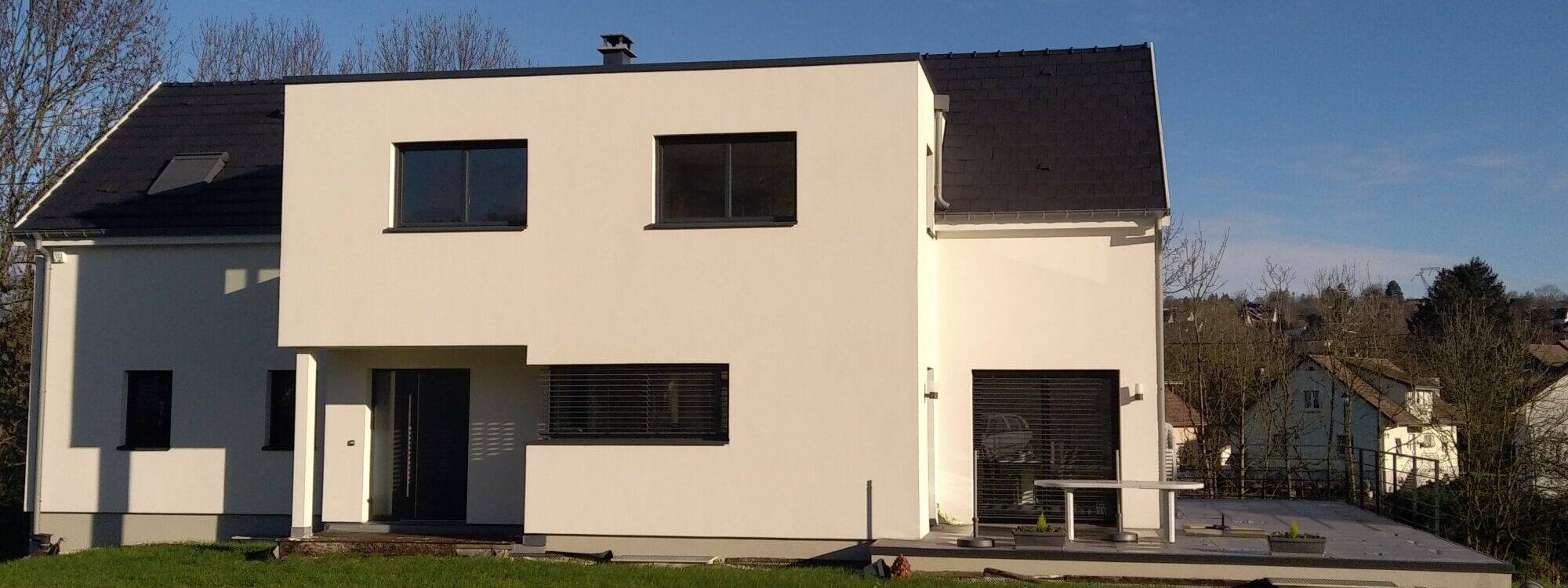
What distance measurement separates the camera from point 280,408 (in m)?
14.9

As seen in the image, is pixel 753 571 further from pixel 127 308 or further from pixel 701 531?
pixel 127 308

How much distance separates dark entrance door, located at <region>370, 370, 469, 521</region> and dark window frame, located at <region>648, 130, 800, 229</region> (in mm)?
3118

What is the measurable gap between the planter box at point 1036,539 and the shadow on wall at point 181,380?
8634 millimetres

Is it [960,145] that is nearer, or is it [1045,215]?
[1045,215]

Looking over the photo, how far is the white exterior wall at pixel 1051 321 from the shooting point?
1272 cm

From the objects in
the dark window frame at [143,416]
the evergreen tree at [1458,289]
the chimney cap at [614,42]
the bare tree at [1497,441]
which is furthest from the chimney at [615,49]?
the evergreen tree at [1458,289]

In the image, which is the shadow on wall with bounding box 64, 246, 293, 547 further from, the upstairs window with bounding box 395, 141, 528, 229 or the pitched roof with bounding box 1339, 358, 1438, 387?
the pitched roof with bounding box 1339, 358, 1438, 387

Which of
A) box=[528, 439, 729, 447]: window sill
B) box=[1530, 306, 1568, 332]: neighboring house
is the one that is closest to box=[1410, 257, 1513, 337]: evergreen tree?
box=[1530, 306, 1568, 332]: neighboring house

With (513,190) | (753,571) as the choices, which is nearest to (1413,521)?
(753,571)

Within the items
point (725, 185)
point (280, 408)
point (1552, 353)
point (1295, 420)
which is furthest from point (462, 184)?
point (1552, 353)

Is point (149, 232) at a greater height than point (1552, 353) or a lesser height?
greater

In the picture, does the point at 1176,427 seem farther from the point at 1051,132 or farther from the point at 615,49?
the point at 615,49

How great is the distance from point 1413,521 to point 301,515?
13112 millimetres

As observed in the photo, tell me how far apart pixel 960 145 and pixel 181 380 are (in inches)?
386
